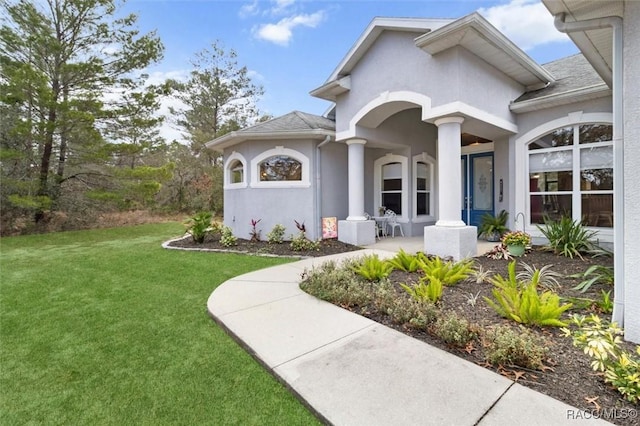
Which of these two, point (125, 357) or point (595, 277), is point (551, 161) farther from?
point (125, 357)

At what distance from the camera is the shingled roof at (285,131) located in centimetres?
889

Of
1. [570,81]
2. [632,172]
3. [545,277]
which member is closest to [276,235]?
[545,277]

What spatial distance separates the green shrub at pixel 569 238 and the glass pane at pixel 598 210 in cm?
27

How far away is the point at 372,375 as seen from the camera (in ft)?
8.14

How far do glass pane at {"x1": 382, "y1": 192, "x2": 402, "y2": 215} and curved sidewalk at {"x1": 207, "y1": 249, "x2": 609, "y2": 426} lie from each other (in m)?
7.07

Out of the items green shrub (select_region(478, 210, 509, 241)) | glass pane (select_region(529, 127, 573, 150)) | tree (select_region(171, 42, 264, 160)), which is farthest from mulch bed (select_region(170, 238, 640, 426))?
tree (select_region(171, 42, 264, 160))

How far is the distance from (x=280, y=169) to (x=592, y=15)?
7.55 meters

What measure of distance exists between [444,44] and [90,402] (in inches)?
298

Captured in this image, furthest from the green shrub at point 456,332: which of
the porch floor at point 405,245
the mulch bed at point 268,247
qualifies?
the mulch bed at point 268,247

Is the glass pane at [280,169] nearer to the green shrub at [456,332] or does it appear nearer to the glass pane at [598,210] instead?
the green shrub at [456,332]

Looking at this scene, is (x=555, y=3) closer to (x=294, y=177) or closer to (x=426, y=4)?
(x=426, y=4)

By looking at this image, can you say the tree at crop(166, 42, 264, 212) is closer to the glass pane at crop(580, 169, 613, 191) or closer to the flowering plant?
the flowering plant

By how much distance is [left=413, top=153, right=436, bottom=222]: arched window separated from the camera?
10.3m

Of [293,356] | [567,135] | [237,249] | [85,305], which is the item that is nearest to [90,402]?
[293,356]
